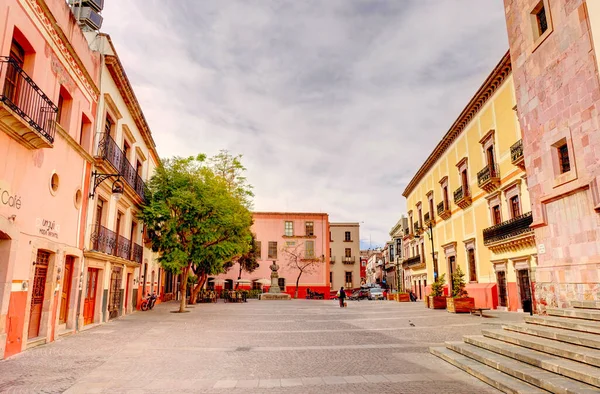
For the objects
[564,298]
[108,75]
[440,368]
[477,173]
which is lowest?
[440,368]

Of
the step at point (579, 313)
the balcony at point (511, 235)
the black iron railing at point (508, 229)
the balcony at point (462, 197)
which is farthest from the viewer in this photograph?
the balcony at point (462, 197)

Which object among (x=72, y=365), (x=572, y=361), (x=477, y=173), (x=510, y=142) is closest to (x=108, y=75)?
(x=72, y=365)

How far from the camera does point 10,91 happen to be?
8133mm

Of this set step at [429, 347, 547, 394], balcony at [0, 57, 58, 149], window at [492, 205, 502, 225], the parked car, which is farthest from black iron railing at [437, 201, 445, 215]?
balcony at [0, 57, 58, 149]

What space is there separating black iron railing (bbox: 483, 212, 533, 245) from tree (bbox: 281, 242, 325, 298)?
27664 mm

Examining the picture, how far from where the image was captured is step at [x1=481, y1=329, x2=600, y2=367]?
5406mm

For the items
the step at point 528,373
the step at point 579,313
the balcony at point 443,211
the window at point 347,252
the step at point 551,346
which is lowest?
the step at point 528,373

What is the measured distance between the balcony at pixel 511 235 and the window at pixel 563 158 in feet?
21.7

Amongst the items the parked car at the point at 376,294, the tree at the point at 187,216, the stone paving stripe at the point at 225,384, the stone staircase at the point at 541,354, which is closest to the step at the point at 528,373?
the stone staircase at the point at 541,354

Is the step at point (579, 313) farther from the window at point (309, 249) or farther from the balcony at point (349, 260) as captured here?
the balcony at point (349, 260)

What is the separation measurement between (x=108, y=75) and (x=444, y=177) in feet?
74.2

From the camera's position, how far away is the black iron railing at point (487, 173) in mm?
19547

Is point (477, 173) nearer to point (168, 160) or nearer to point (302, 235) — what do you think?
point (168, 160)

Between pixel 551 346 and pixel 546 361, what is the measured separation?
622mm
